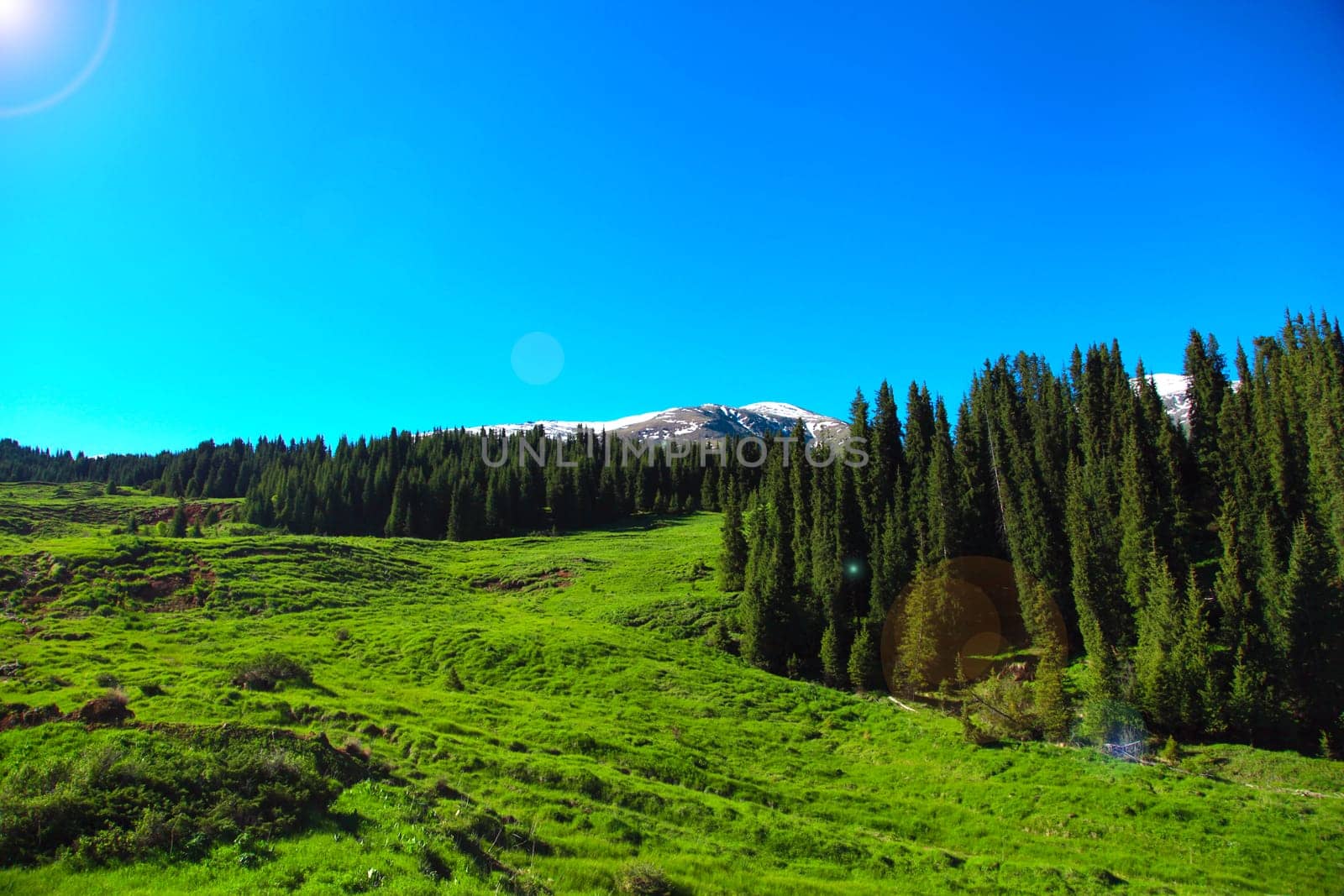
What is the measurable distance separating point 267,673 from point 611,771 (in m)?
17.7

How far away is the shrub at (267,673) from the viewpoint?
29031 mm

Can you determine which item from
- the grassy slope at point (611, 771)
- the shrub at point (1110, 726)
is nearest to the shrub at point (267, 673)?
the grassy slope at point (611, 771)

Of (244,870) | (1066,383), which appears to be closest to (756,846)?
(244,870)

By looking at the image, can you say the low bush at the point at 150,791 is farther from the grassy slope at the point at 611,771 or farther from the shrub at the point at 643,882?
the shrub at the point at 643,882

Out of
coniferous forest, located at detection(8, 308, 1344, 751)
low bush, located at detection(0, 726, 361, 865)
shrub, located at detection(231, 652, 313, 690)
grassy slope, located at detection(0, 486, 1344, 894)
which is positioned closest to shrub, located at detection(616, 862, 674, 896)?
grassy slope, located at detection(0, 486, 1344, 894)

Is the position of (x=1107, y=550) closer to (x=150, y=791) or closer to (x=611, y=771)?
(x=611, y=771)

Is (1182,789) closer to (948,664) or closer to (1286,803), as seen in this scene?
(1286,803)

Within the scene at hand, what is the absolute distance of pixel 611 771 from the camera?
25281 mm

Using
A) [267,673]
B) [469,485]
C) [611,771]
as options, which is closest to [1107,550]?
[611,771]

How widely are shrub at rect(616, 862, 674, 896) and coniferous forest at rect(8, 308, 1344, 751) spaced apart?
2795 centimetres

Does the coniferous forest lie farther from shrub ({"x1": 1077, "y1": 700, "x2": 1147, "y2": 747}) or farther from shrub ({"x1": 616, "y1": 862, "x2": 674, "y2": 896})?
shrub ({"x1": 616, "y1": 862, "x2": 674, "y2": 896})

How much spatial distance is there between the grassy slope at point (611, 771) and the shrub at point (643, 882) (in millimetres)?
436

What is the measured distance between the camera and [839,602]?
5653cm

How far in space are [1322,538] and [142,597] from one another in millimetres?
93053
